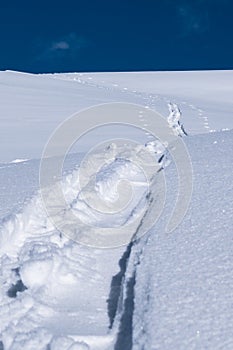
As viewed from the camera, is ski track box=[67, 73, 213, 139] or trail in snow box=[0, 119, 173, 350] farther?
ski track box=[67, 73, 213, 139]

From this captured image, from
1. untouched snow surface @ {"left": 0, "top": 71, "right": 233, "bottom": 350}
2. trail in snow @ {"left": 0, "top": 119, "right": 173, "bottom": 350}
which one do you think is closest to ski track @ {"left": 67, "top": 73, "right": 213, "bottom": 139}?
untouched snow surface @ {"left": 0, "top": 71, "right": 233, "bottom": 350}

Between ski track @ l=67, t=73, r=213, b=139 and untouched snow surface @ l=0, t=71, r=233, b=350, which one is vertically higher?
ski track @ l=67, t=73, r=213, b=139

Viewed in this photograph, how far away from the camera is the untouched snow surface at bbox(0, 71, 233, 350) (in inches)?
77.8

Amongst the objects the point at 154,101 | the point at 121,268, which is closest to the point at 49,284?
the point at 121,268

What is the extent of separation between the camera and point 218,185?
11.3 feet

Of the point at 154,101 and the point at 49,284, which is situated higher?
the point at 154,101

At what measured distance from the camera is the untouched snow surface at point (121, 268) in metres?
1.98

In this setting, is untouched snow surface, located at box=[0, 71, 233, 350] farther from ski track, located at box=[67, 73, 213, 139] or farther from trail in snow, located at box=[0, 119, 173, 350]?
ski track, located at box=[67, 73, 213, 139]

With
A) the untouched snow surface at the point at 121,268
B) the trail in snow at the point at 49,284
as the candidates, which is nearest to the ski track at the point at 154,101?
the untouched snow surface at the point at 121,268

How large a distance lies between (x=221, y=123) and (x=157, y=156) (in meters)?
3.75

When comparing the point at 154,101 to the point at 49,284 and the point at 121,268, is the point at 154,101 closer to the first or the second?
the point at 121,268

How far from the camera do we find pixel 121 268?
269 cm

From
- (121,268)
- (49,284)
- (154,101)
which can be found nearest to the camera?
(49,284)

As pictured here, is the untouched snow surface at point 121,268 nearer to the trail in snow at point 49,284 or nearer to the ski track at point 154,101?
the trail in snow at point 49,284
